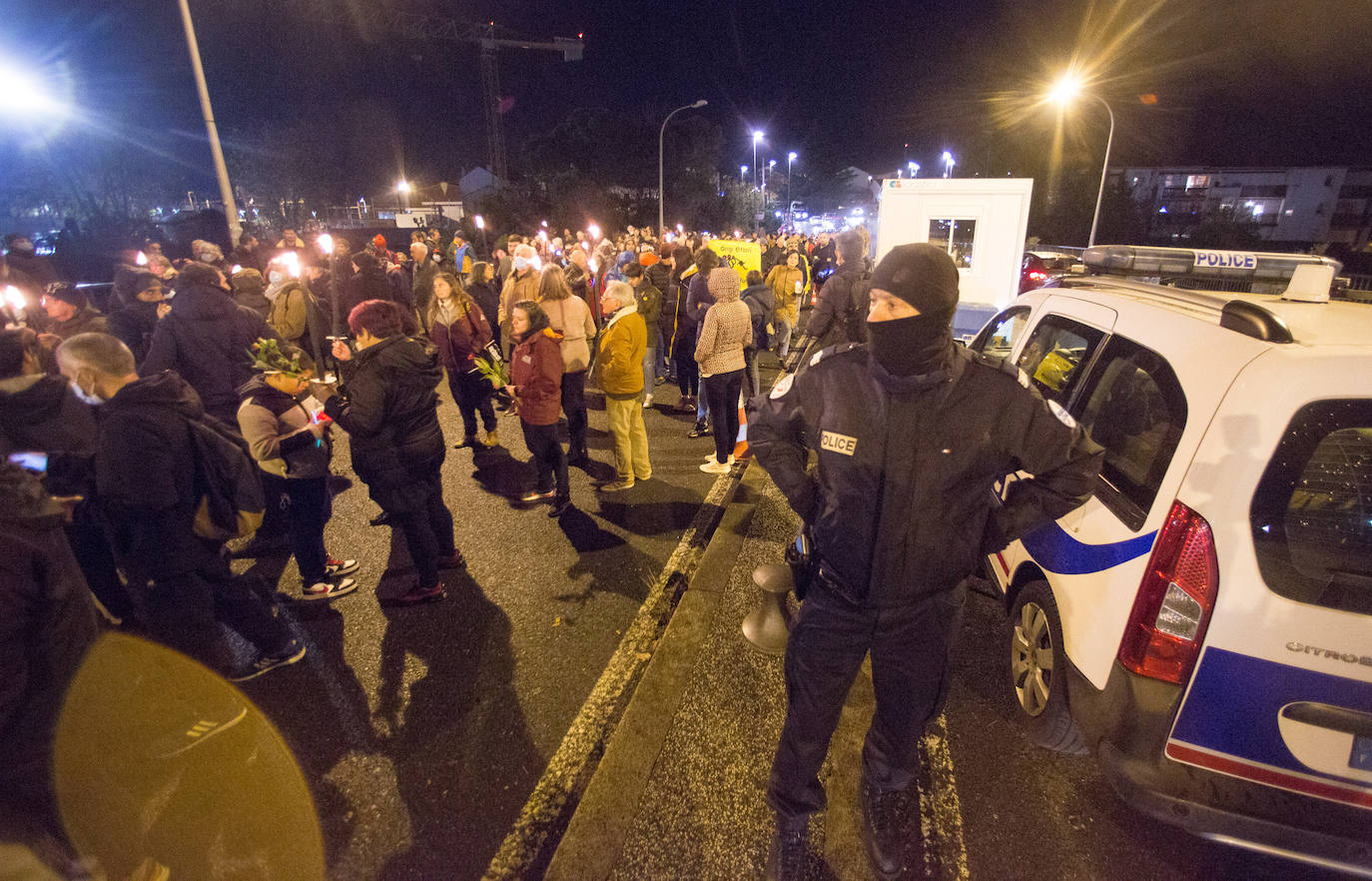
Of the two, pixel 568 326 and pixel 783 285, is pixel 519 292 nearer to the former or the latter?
pixel 568 326

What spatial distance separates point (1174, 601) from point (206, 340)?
236 inches

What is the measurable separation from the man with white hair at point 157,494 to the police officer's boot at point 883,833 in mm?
3045

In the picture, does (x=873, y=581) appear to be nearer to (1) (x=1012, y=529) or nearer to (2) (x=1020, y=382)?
(1) (x=1012, y=529)

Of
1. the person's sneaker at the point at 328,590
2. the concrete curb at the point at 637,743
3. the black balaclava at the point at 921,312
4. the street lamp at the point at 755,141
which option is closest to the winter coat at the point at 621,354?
the concrete curb at the point at 637,743

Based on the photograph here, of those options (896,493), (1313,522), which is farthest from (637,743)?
(1313,522)

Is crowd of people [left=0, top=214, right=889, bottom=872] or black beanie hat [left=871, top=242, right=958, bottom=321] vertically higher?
black beanie hat [left=871, top=242, right=958, bottom=321]

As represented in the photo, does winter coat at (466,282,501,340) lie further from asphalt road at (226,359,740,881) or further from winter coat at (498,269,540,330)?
asphalt road at (226,359,740,881)

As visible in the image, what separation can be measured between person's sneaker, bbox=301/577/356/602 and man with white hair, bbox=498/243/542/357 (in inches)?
90.6

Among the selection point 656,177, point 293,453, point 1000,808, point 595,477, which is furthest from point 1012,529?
point 656,177

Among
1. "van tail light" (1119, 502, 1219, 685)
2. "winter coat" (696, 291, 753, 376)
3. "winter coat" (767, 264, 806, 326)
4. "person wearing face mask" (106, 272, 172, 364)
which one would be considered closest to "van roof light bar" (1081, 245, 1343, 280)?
"van tail light" (1119, 502, 1219, 685)

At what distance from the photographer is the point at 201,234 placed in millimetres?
17344

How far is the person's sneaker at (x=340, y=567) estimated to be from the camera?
172 inches

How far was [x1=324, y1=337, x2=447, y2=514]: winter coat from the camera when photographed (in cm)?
354

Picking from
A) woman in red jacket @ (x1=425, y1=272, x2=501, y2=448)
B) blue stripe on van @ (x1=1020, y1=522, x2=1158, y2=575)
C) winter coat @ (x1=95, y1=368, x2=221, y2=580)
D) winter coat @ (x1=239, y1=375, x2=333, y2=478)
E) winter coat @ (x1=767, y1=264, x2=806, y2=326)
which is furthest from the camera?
winter coat @ (x1=767, y1=264, x2=806, y2=326)
